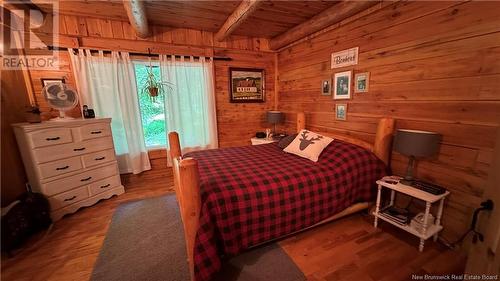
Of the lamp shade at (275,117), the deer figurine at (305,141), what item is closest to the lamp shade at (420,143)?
the deer figurine at (305,141)

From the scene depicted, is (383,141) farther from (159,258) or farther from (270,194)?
(159,258)

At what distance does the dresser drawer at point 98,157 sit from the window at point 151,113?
0.63 m

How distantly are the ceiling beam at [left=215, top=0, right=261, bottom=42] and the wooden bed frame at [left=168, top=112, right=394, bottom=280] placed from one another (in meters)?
1.58

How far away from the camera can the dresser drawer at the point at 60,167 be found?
82.7 inches

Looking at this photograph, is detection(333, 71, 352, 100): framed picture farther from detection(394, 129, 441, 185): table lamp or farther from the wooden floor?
the wooden floor

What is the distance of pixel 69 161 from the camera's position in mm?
2291

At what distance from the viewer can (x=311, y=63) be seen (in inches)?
120

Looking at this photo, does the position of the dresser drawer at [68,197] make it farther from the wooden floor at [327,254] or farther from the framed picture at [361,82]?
the framed picture at [361,82]

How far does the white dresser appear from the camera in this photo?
2.07 meters

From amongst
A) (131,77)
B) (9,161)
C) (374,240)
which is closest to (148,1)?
(131,77)

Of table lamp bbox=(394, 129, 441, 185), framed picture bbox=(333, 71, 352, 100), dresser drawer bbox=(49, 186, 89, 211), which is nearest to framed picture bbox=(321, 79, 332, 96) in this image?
framed picture bbox=(333, 71, 352, 100)

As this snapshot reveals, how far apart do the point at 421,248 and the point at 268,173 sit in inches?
54.7

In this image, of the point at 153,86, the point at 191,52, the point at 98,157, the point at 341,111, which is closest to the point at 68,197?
the point at 98,157

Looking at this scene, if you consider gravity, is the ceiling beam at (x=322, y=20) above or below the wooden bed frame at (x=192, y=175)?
above
